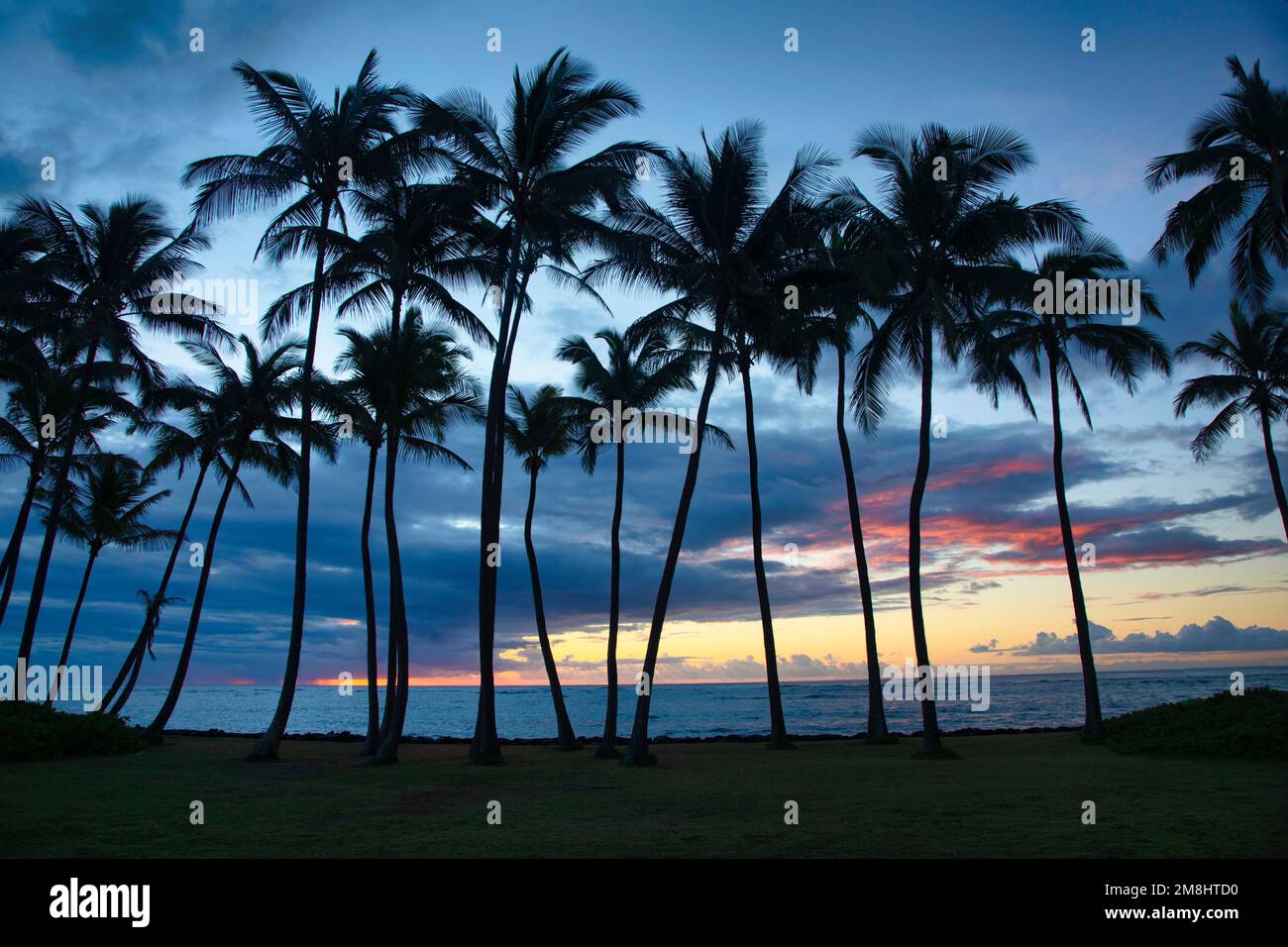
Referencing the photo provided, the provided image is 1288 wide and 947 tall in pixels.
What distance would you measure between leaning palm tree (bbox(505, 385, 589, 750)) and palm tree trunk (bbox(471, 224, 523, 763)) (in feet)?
15.6

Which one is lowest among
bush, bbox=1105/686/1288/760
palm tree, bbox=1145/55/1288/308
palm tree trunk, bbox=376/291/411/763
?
bush, bbox=1105/686/1288/760

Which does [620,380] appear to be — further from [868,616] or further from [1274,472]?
[1274,472]

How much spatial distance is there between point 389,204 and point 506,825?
17.2 metres

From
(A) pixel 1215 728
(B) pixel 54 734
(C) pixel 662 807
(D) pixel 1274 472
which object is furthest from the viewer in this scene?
(D) pixel 1274 472

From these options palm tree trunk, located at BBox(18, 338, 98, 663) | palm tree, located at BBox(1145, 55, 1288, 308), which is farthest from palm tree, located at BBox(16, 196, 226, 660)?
palm tree, located at BBox(1145, 55, 1288, 308)

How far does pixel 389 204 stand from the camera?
73.1 ft

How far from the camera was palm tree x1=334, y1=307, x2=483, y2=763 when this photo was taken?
23422 millimetres

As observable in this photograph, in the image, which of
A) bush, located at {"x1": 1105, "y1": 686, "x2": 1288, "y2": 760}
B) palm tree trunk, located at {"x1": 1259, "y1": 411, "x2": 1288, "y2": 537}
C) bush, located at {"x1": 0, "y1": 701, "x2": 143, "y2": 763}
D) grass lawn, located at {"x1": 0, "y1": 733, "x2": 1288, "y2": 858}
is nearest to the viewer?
grass lawn, located at {"x1": 0, "y1": 733, "x2": 1288, "y2": 858}

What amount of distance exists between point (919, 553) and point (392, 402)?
Result: 47.5 ft

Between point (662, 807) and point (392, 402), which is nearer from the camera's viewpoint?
point (662, 807)

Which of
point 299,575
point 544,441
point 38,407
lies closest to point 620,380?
point 544,441

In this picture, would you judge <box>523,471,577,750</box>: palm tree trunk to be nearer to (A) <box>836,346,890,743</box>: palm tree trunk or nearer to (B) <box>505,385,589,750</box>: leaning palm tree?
(B) <box>505,385,589,750</box>: leaning palm tree

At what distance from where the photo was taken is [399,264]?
2158 cm
